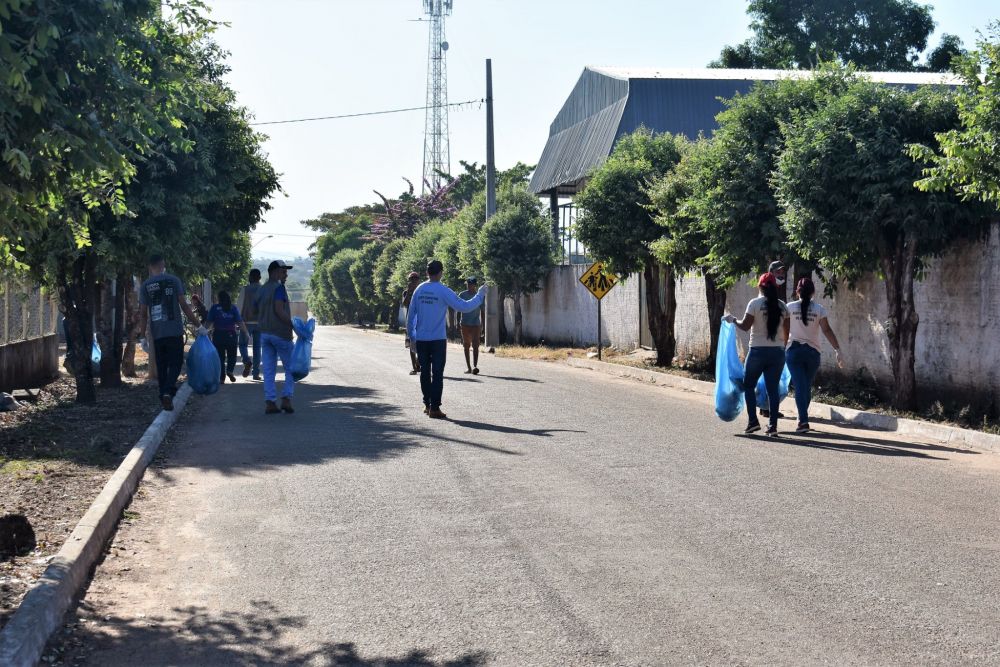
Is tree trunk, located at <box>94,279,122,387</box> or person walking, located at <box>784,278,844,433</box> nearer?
person walking, located at <box>784,278,844,433</box>

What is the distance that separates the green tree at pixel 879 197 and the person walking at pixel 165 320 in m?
7.66

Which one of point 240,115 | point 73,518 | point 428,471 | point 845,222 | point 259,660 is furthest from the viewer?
point 240,115

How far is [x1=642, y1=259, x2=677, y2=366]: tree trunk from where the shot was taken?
990 inches

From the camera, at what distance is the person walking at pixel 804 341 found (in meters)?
12.8

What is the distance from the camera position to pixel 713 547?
6.89 m

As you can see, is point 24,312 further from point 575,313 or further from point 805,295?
point 575,313

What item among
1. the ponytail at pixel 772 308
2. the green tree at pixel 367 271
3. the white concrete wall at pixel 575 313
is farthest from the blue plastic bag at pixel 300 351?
the green tree at pixel 367 271

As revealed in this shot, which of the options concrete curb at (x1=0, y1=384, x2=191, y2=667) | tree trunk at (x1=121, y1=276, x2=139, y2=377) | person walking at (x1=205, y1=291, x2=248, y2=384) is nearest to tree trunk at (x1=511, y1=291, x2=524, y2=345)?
tree trunk at (x1=121, y1=276, x2=139, y2=377)

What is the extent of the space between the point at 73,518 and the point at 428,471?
10.1 ft

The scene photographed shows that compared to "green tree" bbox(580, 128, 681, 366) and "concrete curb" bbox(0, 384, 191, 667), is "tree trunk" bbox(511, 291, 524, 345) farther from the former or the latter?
"concrete curb" bbox(0, 384, 191, 667)

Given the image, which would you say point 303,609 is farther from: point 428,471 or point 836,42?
point 836,42

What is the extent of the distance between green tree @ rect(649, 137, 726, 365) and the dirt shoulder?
957 cm

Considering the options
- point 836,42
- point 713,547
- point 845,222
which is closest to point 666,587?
point 713,547

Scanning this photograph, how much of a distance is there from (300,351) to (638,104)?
28.1 meters
